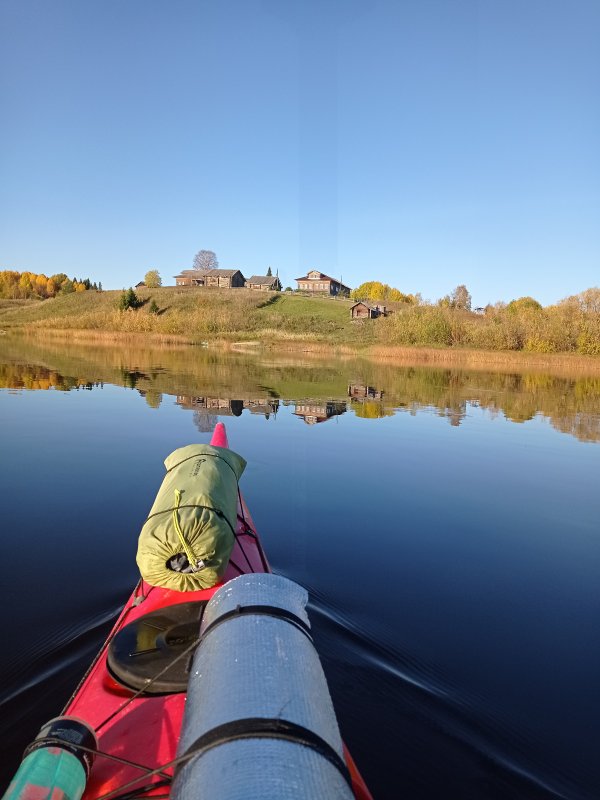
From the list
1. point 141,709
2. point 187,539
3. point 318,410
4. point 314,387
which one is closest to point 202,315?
point 314,387

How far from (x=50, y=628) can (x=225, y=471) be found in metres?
2.09

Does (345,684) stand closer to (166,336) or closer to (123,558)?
(123,558)

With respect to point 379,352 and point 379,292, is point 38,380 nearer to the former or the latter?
point 379,352

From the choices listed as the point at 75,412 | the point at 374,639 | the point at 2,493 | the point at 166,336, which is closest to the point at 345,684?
the point at 374,639

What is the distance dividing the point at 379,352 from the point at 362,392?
21.0m

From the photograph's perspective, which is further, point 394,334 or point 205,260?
point 205,260

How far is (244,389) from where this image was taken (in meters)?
21.0

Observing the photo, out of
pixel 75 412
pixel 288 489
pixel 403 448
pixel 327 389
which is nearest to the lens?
pixel 288 489

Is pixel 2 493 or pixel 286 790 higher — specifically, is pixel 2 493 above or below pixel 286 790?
below

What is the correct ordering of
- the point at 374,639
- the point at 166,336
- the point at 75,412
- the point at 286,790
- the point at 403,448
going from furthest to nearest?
the point at 166,336, the point at 75,412, the point at 403,448, the point at 374,639, the point at 286,790

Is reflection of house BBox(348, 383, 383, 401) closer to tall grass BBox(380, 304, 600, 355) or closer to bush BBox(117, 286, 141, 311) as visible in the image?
tall grass BBox(380, 304, 600, 355)

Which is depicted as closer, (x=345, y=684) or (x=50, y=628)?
(x=345, y=684)

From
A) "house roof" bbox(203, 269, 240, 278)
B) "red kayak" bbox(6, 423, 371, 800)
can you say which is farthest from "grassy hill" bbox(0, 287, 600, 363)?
"red kayak" bbox(6, 423, 371, 800)

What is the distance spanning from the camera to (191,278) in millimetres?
102125
